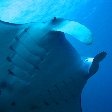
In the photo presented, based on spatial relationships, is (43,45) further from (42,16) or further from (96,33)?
(96,33)

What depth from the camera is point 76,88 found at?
2816 mm

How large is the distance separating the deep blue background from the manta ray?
1996cm

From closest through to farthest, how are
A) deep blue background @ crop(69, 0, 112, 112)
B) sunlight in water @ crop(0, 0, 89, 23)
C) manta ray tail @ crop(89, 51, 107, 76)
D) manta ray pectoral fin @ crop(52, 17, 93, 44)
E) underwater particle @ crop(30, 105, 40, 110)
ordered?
1. manta ray pectoral fin @ crop(52, 17, 93, 44)
2. underwater particle @ crop(30, 105, 40, 110)
3. manta ray tail @ crop(89, 51, 107, 76)
4. sunlight in water @ crop(0, 0, 89, 23)
5. deep blue background @ crop(69, 0, 112, 112)

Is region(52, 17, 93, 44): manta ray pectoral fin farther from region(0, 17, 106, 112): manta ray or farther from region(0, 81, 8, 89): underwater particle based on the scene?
region(0, 81, 8, 89): underwater particle

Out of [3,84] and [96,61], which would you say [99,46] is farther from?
[3,84]

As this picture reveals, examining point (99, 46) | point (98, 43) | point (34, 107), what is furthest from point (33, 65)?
point (99, 46)

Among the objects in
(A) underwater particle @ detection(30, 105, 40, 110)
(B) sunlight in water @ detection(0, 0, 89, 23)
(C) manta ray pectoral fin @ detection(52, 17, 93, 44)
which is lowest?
(A) underwater particle @ detection(30, 105, 40, 110)

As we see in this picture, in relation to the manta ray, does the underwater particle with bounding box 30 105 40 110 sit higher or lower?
lower

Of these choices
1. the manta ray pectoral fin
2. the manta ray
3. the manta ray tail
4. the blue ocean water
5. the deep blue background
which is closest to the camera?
the manta ray pectoral fin

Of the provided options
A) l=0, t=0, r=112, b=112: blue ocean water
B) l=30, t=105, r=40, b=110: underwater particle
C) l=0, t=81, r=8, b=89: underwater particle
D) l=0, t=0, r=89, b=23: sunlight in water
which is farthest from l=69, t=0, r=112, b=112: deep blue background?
l=0, t=81, r=8, b=89: underwater particle

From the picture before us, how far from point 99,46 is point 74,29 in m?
35.3

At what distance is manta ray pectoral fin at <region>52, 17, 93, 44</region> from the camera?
2037mm

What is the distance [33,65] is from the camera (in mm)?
2449

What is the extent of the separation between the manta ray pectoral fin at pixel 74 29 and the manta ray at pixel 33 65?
0.01 meters
